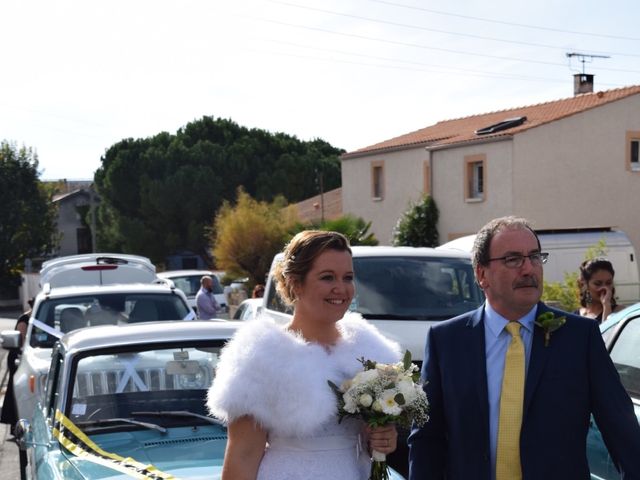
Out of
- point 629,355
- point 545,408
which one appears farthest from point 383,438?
point 629,355

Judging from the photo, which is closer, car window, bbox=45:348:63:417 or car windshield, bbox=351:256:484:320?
car window, bbox=45:348:63:417

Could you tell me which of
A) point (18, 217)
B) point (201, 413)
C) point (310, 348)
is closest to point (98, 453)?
point (201, 413)

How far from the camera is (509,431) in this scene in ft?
10.5

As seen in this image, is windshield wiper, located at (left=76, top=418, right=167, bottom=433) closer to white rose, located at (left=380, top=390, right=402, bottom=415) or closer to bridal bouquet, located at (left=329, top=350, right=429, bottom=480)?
bridal bouquet, located at (left=329, top=350, right=429, bottom=480)

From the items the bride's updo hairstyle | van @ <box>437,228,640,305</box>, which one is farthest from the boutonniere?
van @ <box>437,228,640,305</box>

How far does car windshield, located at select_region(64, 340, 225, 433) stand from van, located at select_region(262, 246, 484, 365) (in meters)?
2.87

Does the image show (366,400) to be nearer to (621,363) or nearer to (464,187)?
(621,363)

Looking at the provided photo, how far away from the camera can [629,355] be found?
4785 millimetres

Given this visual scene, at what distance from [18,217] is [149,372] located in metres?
46.8

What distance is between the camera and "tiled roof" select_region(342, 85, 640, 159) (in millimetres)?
31798

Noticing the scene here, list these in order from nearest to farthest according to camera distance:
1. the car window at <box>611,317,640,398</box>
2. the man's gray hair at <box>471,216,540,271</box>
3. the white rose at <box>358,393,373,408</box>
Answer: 1. the white rose at <box>358,393,373,408</box>
2. the man's gray hair at <box>471,216,540,271</box>
3. the car window at <box>611,317,640,398</box>

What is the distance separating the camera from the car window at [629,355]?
15.3ft

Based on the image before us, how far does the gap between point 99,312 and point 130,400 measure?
13.7ft

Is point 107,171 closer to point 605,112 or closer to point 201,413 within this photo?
point 605,112
